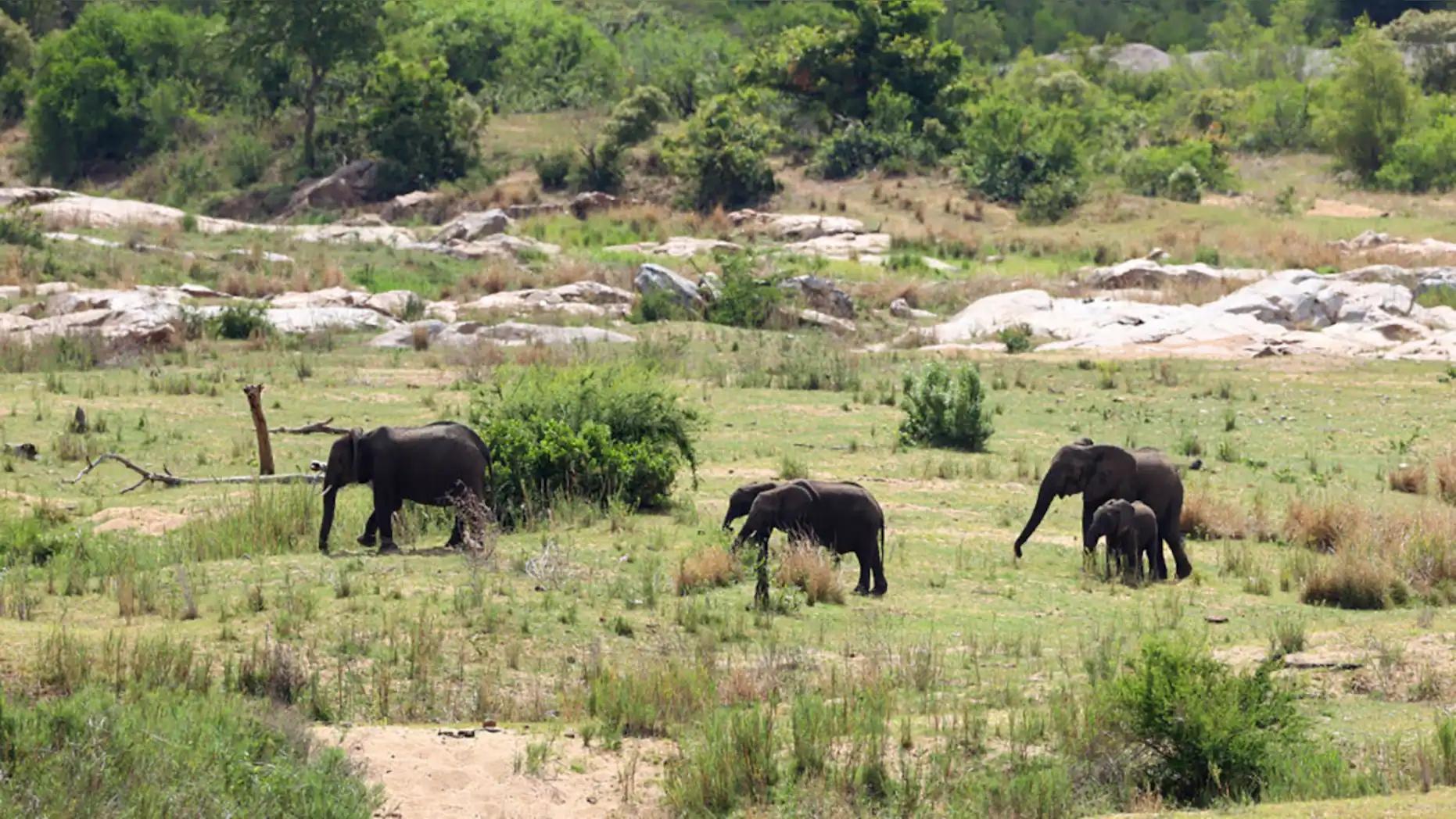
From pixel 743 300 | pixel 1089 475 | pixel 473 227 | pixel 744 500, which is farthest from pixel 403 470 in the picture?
pixel 473 227

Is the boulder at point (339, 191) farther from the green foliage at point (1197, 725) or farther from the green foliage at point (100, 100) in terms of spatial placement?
the green foliage at point (1197, 725)

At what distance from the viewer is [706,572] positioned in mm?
14500

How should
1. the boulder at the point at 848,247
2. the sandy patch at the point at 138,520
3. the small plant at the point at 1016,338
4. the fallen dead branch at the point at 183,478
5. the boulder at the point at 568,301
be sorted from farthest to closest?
the boulder at the point at 848,247
the boulder at the point at 568,301
the small plant at the point at 1016,338
the fallen dead branch at the point at 183,478
the sandy patch at the point at 138,520

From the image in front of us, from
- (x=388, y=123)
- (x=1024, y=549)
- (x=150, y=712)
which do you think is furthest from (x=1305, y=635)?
(x=388, y=123)

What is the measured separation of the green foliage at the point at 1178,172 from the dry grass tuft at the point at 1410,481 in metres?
40.3

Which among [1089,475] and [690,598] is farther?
[1089,475]

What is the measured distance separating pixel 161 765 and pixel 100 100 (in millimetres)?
66343

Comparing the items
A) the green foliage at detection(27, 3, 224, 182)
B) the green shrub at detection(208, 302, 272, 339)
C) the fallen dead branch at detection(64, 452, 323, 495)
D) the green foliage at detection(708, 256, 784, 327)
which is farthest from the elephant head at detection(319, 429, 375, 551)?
the green foliage at detection(27, 3, 224, 182)

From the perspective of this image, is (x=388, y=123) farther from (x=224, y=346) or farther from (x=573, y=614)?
(x=573, y=614)

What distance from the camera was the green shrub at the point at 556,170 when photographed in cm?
6400

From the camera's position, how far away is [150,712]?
1015 cm

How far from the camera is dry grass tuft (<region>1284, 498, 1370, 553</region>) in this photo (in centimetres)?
1723

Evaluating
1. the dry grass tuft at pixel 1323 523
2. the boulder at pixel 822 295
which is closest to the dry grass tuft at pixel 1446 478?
the dry grass tuft at pixel 1323 523

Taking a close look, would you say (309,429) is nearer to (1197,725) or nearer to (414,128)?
(1197,725)
